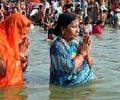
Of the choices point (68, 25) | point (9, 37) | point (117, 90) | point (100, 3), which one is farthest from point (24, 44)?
point (100, 3)

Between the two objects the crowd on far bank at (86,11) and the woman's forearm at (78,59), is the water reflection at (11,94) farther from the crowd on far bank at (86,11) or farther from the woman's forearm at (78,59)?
the crowd on far bank at (86,11)

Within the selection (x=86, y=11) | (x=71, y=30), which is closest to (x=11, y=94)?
(x=71, y=30)

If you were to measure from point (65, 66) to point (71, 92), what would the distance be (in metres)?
0.48

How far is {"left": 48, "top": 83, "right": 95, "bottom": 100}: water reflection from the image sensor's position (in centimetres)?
720

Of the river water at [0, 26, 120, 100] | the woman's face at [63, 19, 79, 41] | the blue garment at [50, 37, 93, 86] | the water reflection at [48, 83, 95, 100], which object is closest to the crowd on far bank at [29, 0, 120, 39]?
the river water at [0, 26, 120, 100]

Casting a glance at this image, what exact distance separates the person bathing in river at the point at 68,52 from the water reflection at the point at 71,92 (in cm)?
15

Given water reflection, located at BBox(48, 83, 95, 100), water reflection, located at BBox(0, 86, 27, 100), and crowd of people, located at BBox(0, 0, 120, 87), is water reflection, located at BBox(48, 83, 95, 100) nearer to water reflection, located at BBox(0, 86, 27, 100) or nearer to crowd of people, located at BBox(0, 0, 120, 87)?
crowd of people, located at BBox(0, 0, 120, 87)

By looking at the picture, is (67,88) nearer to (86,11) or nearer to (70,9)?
(70,9)

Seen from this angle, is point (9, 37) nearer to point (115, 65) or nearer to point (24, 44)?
point (24, 44)

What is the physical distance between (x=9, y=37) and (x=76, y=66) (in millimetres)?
993

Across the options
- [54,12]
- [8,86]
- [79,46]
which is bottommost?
[54,12]

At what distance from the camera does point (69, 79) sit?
736 cm

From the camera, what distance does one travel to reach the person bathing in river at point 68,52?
7051 mm

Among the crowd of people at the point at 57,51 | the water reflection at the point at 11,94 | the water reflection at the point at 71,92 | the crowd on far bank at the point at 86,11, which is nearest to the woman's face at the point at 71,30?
the crowd of people at the point at 57,51
